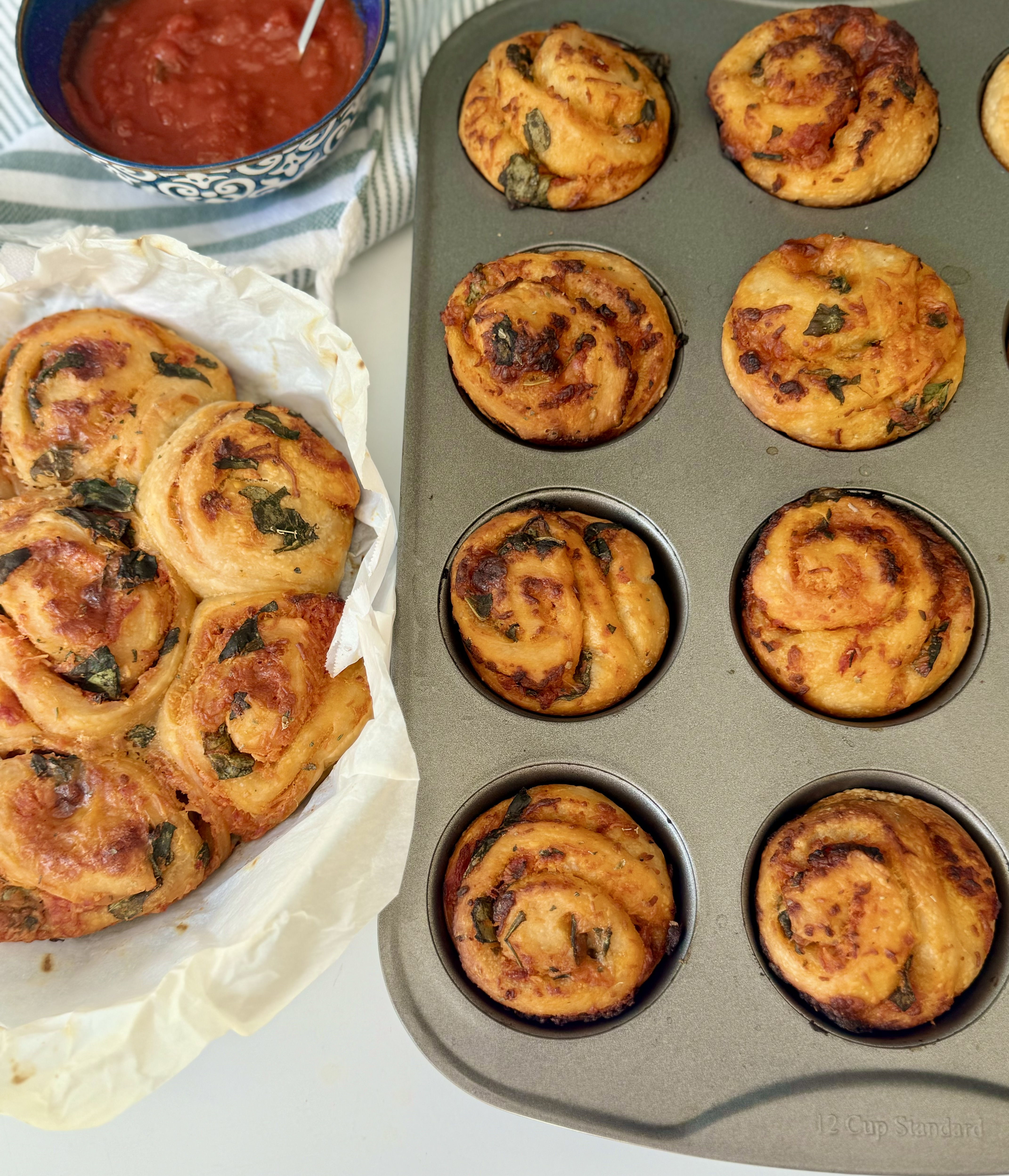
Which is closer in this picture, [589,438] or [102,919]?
[102,919]

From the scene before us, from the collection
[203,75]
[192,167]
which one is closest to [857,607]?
[192,167]

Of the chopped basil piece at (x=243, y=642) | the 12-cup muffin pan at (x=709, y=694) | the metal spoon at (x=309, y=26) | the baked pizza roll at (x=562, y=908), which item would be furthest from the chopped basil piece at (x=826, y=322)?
the metal spoon at (x=309, y=26)

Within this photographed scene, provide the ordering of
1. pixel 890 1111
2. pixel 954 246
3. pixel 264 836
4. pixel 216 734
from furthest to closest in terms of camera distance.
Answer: pixel 954 246 → pixel 264 836 → pixel 216 734 → pixel 890 1111

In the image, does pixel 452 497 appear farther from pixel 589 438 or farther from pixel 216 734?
pixel 216 734

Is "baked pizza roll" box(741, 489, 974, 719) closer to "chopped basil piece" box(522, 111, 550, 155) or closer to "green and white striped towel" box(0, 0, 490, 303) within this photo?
"chopped basil piece" box(522, 111, 550, 155)

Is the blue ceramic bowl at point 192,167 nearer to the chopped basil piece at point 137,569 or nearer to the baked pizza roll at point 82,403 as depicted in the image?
the baked pizza roll at point 82,403

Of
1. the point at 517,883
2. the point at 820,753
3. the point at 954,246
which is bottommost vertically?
the point at 517,883

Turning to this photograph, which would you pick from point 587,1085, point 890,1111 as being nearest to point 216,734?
point 587,1085
